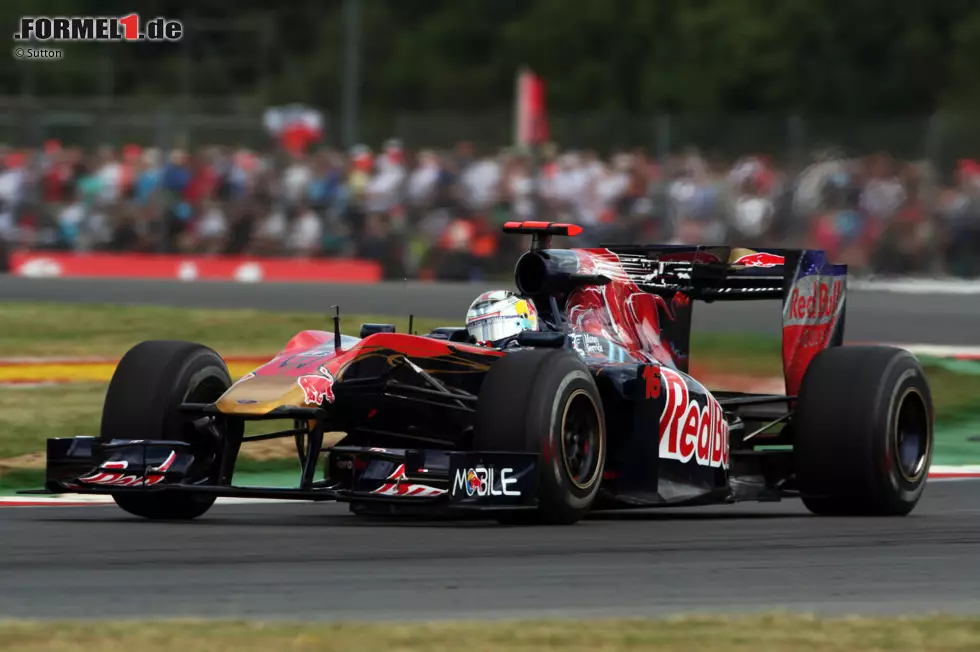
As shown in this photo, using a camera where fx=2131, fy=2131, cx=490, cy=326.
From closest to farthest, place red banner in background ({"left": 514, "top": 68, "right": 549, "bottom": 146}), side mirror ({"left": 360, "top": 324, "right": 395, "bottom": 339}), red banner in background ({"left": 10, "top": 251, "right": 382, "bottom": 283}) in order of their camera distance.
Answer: side mirror ({"left": 360, "top": 324, "right": 395, "bottom": 339}) < red banner in background ({"left": 10, "top": 251, "right": 382, "bottom": 283}) < red banner in background ({"left": 514, "top": 68, "right": 549, "bottom": 146})

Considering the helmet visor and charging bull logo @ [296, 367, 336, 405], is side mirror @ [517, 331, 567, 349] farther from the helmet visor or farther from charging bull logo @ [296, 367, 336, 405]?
charging bull logo @ [296, 367, 336, 405]

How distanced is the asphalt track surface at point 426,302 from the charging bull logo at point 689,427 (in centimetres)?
1076

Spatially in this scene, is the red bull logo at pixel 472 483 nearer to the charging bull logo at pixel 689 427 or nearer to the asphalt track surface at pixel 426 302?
the charging bull logo at pixel 689 427

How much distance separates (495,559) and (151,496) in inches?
91.6

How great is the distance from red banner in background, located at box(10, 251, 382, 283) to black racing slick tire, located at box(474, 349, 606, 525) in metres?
21.0

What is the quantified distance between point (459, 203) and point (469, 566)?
2142 cm

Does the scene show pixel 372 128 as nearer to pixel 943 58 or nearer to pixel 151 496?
pixel 943 58

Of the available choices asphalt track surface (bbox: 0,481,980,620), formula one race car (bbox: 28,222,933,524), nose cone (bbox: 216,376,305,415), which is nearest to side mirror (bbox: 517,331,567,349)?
formula one race car (bbox: 28,222,933,524)

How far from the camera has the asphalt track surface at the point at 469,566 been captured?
7184mm

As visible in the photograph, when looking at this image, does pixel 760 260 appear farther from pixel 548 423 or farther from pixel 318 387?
pixel 318 387

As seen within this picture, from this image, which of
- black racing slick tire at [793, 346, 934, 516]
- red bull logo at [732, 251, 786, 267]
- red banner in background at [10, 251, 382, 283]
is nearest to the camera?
black racing slick tire at [793, 346, 934, 516]

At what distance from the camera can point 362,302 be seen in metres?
25.4

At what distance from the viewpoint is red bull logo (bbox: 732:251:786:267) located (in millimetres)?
11719

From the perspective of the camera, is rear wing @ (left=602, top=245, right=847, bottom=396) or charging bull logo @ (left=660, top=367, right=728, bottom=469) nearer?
charging bull logo @ (left=660, top=367, right=728, bottom=469)
